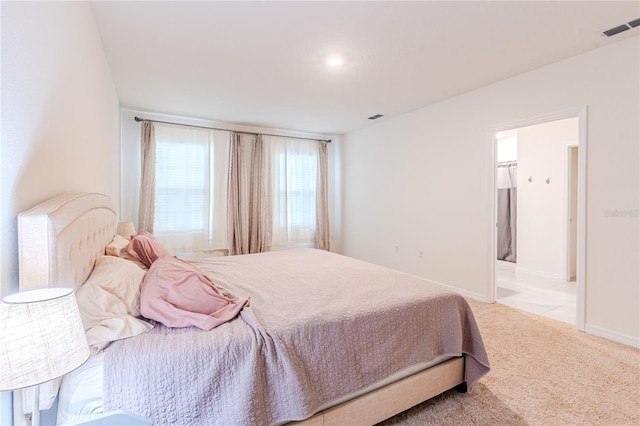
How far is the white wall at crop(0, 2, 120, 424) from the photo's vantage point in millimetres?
920

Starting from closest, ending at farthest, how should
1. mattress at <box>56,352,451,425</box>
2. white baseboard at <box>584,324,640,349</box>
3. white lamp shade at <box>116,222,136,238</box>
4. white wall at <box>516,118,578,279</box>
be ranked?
mattress at <box>56,352,451,425</box>, white baseboard at <box>584,324,640,349</box>, white lamp shade at <box>116,222,136,238</box>, white wall at <box>516,118,578,279</box>

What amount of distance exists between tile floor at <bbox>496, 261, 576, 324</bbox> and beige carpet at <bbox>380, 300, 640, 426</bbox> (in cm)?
58

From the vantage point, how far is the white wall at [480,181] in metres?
2.53

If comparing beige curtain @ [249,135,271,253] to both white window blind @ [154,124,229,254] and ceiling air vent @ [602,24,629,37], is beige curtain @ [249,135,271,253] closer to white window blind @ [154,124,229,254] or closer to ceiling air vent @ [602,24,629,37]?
white window blind @ [154,124,229,254]

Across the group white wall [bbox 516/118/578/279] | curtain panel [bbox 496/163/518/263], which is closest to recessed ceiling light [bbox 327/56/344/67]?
white wall [bbox 516/118/578/279]

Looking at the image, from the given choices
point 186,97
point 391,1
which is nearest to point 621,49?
point 391,1

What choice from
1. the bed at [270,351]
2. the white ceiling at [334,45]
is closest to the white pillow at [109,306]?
the bed at [270,351]

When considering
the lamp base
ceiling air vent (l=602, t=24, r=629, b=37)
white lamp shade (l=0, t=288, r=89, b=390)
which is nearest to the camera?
white lamp shade (l=0, t=288, r=89, b=390)

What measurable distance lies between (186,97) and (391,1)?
9.29 ft

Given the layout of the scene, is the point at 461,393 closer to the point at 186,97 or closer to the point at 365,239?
the point at 365,239

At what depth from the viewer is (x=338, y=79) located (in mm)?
3234

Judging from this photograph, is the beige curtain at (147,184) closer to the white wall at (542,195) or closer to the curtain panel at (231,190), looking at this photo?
the curtain panel at (231,190)

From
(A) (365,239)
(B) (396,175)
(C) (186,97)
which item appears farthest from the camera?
(A) (365,239)

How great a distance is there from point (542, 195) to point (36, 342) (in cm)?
612
